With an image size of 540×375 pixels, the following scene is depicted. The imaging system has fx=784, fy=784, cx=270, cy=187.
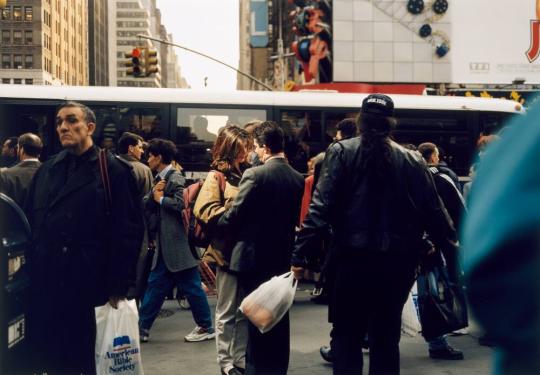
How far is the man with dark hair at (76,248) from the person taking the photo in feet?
14.4

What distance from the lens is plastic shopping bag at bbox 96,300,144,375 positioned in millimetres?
4336

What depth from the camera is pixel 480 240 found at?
1.22 meters

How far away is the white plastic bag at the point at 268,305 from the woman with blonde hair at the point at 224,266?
2.75 feet

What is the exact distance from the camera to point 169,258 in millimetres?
7559

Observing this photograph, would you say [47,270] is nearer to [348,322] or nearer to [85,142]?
[85,142]

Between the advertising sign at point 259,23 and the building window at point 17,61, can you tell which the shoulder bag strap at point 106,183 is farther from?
the building window at point 17,61

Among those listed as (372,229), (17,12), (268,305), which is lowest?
(268,305)

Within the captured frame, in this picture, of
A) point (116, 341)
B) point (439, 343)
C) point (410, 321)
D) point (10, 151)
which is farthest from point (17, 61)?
point (116, 341)

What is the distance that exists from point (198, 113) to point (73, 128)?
34.0ft

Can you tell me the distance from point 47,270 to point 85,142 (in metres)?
0.80

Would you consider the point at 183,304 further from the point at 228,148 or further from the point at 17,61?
the point at 17,61

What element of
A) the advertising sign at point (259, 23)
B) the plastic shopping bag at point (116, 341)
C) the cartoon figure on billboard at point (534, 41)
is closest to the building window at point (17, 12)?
the advertising sign at point (259, 23)

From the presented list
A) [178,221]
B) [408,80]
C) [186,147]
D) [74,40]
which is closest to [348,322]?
[178,221]

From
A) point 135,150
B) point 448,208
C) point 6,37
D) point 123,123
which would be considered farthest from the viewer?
point 6,37
